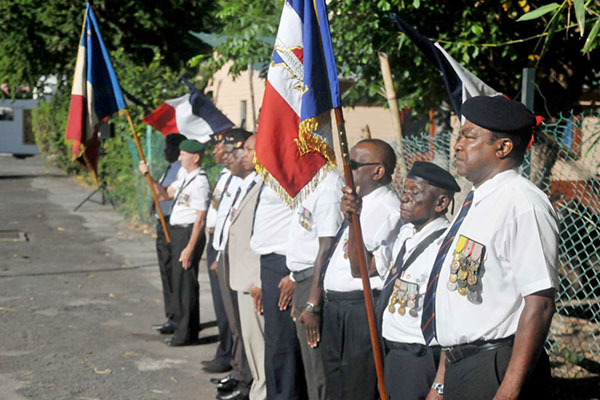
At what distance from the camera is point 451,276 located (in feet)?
9.98

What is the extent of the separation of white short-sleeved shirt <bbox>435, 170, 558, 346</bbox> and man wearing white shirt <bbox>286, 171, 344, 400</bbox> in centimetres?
185

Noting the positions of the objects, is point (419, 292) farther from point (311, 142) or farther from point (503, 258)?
point (311, 142)

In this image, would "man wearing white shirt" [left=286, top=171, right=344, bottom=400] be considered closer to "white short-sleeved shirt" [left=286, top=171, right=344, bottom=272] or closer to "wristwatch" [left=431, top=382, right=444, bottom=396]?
"white short-sleeved shirt" [left=286, top=171, right=344, bottom=272]

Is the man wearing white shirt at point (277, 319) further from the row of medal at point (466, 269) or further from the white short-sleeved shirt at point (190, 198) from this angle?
the row of medal at point (466, 269)

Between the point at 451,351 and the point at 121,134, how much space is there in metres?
15.6

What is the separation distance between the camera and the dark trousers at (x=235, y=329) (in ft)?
21.0

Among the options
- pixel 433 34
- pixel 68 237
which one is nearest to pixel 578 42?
pixel 433 34

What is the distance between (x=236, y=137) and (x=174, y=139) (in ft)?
7.96

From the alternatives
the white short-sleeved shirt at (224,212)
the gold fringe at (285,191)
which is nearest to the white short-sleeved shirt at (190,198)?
the white short-sleeved shirt at (224,212)

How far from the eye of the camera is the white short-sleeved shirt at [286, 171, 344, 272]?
4.89 m

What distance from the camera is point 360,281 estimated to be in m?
4.42

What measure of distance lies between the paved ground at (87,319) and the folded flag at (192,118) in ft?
7.01

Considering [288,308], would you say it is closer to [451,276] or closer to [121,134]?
[451,276]

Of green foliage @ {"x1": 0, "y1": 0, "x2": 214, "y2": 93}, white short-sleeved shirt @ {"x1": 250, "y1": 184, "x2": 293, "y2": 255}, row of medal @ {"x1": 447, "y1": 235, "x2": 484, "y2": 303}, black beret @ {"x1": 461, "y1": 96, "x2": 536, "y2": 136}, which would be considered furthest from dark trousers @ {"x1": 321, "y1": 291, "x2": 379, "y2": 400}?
green foliage @ {"x1": 0, "y1": 0, "x2": 214, "y2": 93}
